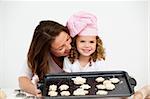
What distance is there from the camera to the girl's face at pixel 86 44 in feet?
3.77

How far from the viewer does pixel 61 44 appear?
3.78 feet

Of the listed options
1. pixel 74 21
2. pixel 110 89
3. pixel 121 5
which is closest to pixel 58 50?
pixel 74 21

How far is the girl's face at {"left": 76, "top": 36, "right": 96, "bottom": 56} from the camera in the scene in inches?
45.2

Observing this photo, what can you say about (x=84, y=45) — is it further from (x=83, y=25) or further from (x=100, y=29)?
(x=100, y=29)

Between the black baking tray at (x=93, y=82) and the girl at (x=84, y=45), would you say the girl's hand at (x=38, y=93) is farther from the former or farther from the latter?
the girl at (x=84, y=45)

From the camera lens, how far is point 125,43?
1383mm

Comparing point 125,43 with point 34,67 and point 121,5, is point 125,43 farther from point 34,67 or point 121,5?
point 34,67

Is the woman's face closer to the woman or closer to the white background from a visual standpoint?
the woman

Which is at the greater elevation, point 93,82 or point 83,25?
point 83,25

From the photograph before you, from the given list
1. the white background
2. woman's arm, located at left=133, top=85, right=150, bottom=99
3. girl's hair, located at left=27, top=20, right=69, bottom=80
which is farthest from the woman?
woman's arm, located at left=133, top=85, right=150, bottom=99

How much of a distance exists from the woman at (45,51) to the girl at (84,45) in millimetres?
35

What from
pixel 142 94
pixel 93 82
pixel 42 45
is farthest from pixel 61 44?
pixel 142 94

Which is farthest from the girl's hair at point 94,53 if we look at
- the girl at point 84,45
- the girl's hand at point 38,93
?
the girl's hand at point 38,93

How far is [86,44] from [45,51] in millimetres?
170
